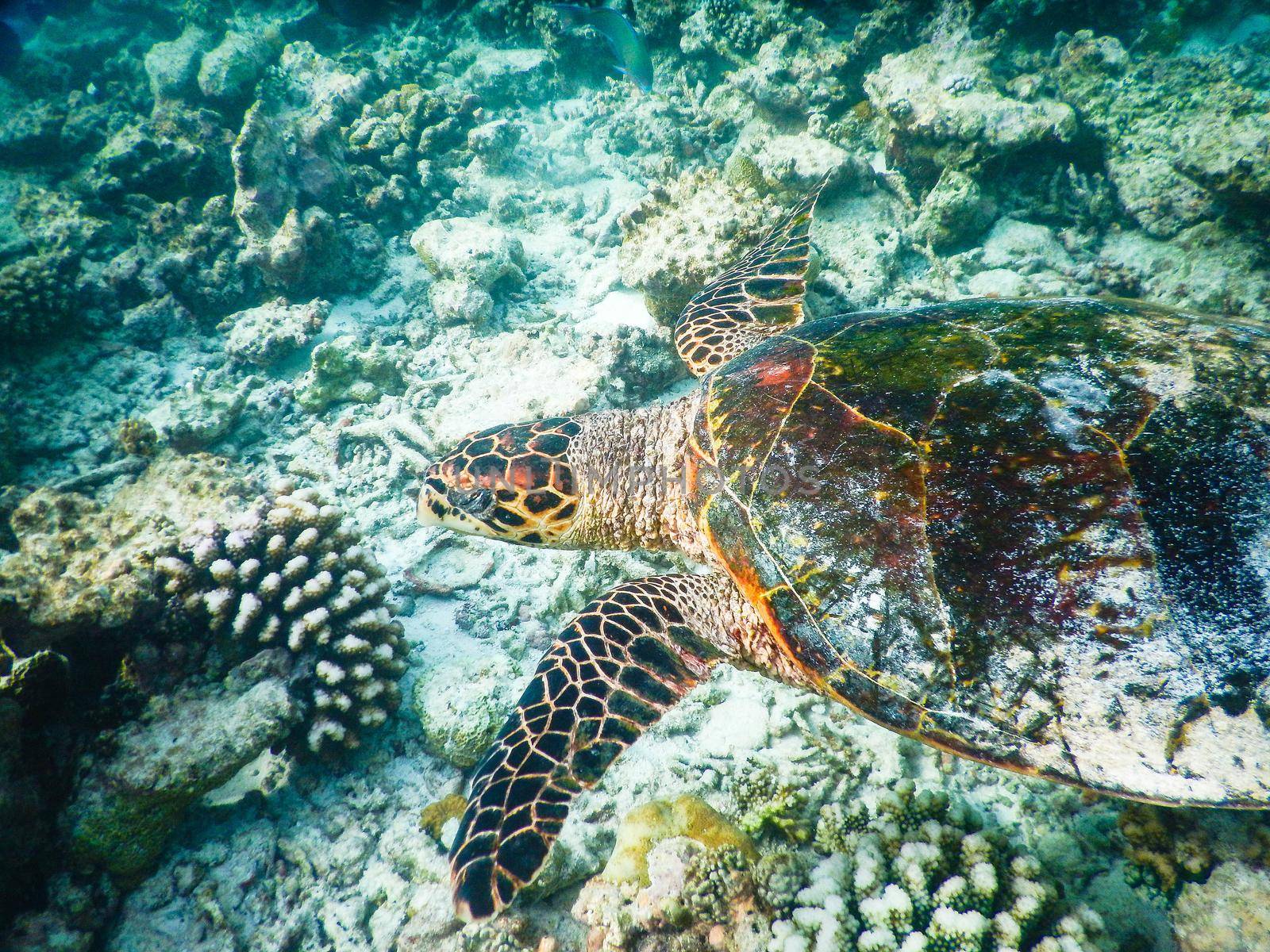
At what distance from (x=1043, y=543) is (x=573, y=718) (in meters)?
1.56

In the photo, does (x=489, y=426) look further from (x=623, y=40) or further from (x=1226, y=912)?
(x=623, y=40)

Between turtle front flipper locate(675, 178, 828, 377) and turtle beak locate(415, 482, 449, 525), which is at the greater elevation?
turtle front flipper locate(675, 178, 828, 377)

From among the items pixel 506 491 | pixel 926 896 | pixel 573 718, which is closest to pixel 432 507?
pixel 506 491

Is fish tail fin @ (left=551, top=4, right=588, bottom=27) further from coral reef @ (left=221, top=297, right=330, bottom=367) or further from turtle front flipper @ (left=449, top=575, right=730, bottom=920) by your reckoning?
turtle front flipper @ (left=449, top=575, right=730, bottom=920)

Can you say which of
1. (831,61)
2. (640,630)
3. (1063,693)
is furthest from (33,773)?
(831,61)

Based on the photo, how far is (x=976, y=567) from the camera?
4.60 ft

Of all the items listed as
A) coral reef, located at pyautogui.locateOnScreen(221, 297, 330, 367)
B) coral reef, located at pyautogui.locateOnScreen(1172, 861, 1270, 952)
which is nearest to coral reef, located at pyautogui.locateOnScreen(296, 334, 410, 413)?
coral reef, located at pyautogui.locateOnScreen(221, 297, 330, 367)

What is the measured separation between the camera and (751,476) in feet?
5.87

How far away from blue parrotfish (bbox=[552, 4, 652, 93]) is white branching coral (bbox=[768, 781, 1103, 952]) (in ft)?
25.9

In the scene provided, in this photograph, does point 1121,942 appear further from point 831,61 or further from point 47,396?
point 47,396

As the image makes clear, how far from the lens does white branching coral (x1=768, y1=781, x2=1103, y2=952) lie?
1.31 meters

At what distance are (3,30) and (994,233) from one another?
21.7 meters

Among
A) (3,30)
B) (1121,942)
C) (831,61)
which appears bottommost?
(1121,942)

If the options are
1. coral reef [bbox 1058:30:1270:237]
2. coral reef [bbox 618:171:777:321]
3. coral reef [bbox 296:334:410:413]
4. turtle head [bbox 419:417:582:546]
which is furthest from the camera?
coral reef [bbox 296:334:410:413]
